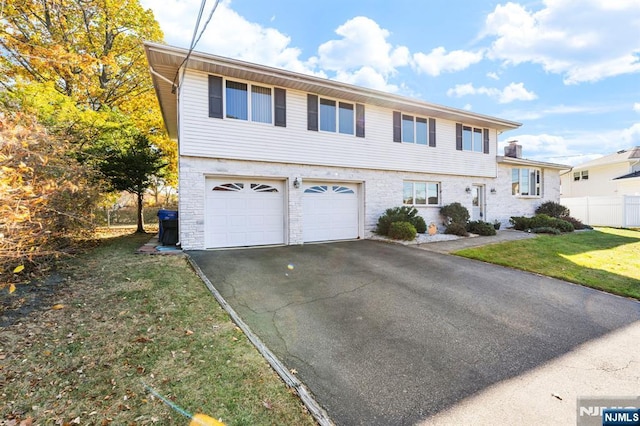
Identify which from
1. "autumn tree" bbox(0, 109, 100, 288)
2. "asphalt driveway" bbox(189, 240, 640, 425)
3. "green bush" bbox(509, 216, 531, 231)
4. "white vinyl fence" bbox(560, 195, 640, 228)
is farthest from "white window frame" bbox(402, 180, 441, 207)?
"white vinyl fence" bbox(560, 195, 640, 228)

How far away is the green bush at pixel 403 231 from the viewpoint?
10.1m

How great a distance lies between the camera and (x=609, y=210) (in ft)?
53.6

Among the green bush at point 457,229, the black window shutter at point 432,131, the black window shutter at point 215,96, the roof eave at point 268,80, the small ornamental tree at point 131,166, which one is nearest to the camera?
the roof eave at point 268,80

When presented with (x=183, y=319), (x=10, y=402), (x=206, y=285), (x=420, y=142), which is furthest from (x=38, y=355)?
(x=420, y=142)

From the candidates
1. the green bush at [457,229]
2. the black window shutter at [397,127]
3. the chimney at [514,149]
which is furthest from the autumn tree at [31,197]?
the chimney at [514,149]

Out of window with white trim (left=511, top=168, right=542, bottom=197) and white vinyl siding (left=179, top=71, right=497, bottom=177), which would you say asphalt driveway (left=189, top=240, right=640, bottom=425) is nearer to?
white vinyl siding (left=179, top=71, right=497, bottom=177)

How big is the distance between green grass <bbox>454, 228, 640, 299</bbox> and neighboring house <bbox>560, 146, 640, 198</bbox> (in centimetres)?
1484

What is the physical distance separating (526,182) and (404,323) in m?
16.1

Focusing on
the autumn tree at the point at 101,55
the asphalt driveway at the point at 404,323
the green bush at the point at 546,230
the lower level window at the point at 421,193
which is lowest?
the asphalt driveway at the point at 404,323

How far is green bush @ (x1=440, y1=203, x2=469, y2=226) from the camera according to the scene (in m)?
12.4

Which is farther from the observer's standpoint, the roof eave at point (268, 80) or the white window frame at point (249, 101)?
the white window frame at point (249, 101)

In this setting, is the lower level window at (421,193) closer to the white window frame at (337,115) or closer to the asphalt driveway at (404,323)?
the white window frame at (337,115)

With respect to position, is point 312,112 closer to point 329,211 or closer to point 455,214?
point 329,211

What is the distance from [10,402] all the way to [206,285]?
3006 millimetres
